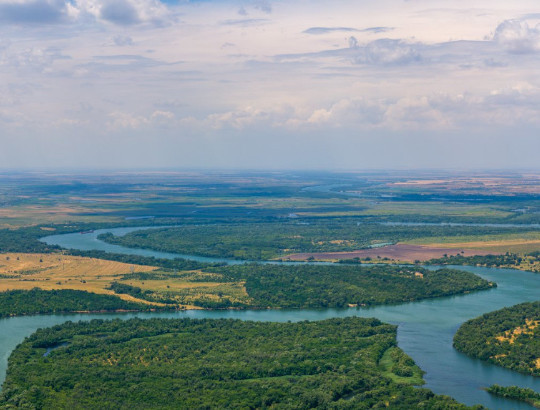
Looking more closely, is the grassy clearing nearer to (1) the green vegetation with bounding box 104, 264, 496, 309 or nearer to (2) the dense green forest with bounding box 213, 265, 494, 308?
(1) the green vegetation with bounding box 104, 264, 496, 309

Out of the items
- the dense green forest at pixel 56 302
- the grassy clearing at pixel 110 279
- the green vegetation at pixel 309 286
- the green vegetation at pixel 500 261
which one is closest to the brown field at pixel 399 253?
the green vegetation at pixel 500 261

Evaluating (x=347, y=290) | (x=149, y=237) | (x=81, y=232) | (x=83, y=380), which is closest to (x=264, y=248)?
(x=149, y=237)

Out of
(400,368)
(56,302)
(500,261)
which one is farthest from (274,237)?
(400,368)

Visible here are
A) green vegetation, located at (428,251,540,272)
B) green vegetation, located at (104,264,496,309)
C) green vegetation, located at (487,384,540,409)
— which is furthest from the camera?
green vegetation, located at (428,251,540,272)

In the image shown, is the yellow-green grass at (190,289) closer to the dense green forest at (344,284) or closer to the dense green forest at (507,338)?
the dense green forest at (344,284)

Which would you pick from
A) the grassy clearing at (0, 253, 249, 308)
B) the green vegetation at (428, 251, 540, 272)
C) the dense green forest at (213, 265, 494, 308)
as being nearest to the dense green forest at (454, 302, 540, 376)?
the dense green forest at (213, 265, 494, 308)

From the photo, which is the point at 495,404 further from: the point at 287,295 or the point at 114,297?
the point at 114,297
